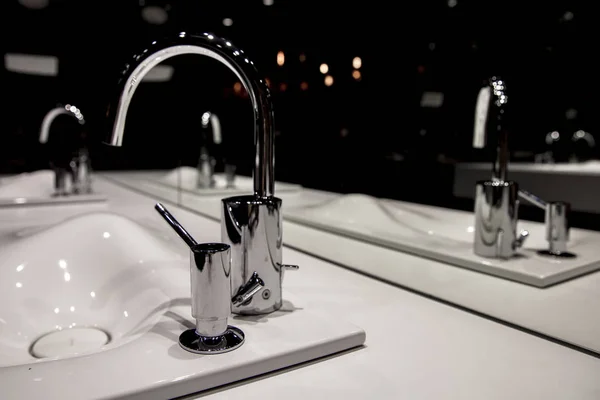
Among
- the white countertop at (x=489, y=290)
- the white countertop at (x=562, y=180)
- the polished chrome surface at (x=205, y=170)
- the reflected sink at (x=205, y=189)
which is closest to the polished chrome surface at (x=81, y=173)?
the reflected sink at (x=205, y=189)

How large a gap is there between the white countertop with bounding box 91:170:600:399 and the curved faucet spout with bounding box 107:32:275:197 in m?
0.18

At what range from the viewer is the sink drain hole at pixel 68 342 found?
686 millimetres

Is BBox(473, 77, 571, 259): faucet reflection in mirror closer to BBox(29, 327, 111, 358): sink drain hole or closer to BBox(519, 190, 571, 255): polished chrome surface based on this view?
BBox(519, 190, 571, 255): polished chrome surface

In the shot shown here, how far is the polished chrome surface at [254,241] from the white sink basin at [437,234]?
295 millimetres

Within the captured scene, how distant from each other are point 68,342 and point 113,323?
0.06 m

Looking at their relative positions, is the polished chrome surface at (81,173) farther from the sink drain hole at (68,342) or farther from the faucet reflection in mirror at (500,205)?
the faucet reflection in mirror at (500,205)

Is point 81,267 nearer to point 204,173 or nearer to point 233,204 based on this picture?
point 233,204

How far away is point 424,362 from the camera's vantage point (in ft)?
1.49

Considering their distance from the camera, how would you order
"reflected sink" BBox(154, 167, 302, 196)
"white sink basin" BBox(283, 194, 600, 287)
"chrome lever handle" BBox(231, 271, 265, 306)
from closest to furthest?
"chrome lever handle" BBox(231, 271, 265, 306) → "white sink basin" BBox(283, 194, 600, 287) → "reflected sink" BBox(154, 167, 302, 196)

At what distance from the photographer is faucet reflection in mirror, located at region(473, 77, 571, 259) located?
0.66 metres

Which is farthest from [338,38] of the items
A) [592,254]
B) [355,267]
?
[592,254]

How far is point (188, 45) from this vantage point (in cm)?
49


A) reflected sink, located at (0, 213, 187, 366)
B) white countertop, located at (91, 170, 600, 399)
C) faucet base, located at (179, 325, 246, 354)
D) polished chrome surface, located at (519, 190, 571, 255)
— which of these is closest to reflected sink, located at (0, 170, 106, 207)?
reflected sink, located at (0, 213, 187, 366)

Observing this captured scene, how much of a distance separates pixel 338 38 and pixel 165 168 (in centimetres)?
106
